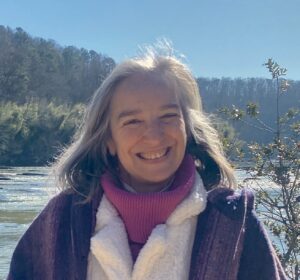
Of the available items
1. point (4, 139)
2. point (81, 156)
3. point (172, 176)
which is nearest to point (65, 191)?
point (81, 156)

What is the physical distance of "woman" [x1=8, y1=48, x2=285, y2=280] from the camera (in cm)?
224

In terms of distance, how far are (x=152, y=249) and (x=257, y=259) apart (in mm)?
331

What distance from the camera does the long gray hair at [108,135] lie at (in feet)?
8.05

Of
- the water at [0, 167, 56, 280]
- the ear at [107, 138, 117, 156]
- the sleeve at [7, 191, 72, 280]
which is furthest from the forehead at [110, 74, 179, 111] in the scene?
the water at [0, 167, 56, 280]

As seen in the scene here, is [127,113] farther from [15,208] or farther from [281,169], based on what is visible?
[15,208]

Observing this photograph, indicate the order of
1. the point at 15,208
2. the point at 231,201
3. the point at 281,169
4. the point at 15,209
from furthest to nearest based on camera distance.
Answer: the point at 15,208, the point at 15,209, the point at 281,169, the point at 231,201

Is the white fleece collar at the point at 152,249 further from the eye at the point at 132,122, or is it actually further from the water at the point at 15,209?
the water at the point at 15,209

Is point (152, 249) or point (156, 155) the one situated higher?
point (156, 155)

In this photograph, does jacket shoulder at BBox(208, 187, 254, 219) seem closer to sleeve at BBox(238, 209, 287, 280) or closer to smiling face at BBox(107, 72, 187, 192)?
sleeve at BBox(238, 209, 287, 280)

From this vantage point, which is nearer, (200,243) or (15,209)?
(200,243)

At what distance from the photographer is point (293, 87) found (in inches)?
224

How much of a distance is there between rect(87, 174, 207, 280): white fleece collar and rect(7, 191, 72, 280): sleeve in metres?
0.15

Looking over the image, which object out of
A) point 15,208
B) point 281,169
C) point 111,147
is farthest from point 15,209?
point 111,147

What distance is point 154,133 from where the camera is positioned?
229 centimetres
